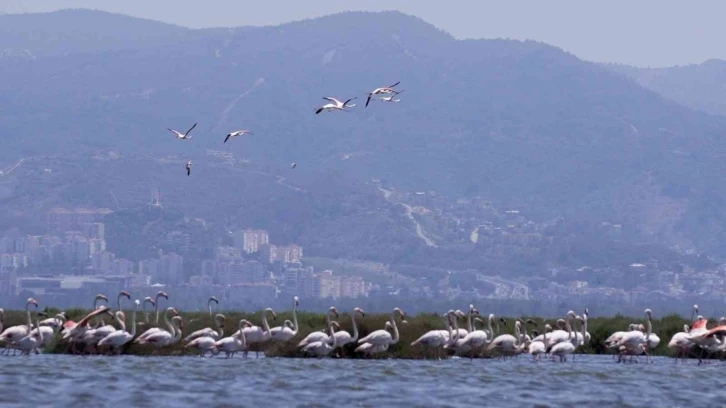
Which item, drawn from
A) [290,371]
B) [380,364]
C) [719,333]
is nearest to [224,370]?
[290,371]

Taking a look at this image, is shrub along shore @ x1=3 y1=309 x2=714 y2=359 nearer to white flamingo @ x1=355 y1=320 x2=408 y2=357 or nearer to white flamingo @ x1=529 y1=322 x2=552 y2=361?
white flamingo @ x1=355 y1=320 x2=408 y2=357

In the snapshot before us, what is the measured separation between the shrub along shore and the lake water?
83 centimetres

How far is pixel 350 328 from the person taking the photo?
45938mm

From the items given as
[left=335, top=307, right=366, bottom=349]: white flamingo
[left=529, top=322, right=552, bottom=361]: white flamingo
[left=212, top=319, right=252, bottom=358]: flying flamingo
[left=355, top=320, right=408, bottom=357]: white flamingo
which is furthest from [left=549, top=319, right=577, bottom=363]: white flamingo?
[left=212, top=319, right=252, bottom=358]: flying flamingo

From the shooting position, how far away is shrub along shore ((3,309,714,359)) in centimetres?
4434

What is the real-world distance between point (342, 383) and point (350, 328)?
8.89m

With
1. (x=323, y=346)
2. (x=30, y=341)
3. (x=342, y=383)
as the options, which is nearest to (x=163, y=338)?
(x=30, y=341)

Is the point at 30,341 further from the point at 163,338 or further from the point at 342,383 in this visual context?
the point at 342,383

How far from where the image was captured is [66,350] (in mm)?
44344

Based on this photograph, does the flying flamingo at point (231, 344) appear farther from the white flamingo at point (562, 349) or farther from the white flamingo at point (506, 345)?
the white flamingo at point (562, 349)

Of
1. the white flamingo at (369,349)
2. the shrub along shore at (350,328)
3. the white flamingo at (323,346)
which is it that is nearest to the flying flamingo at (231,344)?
the shrub along shore at (350,328)

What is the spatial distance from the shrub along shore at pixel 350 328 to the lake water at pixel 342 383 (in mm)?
828

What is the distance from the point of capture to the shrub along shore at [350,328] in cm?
4434

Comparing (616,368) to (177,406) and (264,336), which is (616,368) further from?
(177,406)
